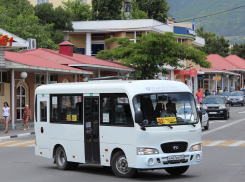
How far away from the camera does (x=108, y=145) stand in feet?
33.6

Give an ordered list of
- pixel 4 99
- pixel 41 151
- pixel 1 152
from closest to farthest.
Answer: pixel 41 151, pixel 1 152, pixel 4 99

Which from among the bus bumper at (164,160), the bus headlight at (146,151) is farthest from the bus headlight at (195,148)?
the bus headlight at (146,151)

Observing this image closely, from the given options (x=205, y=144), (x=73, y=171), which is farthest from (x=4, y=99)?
(x=73, y=171)

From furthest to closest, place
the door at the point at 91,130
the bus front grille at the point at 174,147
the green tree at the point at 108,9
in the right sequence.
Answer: the green tree at the point at 108,9 < the door at the point at 91,130 < the bus front grille at the point at 174,147

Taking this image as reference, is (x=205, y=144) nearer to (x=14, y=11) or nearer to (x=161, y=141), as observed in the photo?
(x=161, y=141)

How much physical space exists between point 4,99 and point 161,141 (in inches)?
829

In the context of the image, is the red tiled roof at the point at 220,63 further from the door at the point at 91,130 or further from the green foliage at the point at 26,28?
the door at the point at 91,130

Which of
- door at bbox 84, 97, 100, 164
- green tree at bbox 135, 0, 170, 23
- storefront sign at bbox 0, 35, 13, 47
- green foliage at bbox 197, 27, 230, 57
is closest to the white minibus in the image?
door at bbox 84, 97, 100, 164

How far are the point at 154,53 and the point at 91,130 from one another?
25781 mm

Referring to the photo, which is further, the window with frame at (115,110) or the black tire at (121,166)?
the window with frame at (115,110)

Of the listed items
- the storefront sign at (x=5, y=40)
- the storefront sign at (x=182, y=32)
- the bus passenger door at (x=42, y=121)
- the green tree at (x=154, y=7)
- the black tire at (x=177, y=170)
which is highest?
the green tree at (x=154, y=7)

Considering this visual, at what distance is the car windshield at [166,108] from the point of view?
968 centimetres

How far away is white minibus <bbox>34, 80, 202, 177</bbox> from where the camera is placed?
942 centimetres

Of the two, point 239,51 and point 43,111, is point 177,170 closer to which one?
point 43,111
